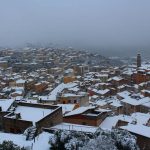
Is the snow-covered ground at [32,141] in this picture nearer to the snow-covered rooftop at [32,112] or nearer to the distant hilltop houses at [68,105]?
the distant hilltop houses at [68,105]

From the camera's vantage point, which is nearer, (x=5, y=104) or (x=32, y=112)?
→ (x=32, y=112)

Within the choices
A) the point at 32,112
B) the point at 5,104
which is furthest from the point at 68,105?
the point at 32,112

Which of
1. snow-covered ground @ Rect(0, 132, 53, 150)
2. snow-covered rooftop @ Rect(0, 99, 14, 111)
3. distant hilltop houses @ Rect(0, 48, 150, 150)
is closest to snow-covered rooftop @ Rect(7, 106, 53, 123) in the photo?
distant hilltop houses @ Rect(0, 48, 150, 150)

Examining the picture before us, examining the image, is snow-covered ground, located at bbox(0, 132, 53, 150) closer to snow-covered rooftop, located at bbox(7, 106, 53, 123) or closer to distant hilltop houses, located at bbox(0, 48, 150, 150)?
distant hilltop houses, located at bbox(0, 48, 150, 150)

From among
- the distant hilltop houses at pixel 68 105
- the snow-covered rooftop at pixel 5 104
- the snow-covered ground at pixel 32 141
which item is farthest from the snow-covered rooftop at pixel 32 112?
the snow-covered ground at pixel 32 141

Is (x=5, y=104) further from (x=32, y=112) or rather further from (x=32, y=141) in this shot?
(x=32, y=141)

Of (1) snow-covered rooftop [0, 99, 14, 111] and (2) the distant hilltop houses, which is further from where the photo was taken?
(1) snow-covered rooftop [0, 99, 14, 111]

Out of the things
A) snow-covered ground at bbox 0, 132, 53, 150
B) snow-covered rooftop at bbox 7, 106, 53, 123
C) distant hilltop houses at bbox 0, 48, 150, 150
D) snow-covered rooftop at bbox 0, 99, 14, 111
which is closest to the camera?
snow-covered ground at bbox 0, 132, 53, 150

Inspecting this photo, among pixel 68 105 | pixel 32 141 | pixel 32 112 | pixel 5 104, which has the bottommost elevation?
pixel 68 105

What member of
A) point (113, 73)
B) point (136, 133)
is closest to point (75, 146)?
point (136, 133)
